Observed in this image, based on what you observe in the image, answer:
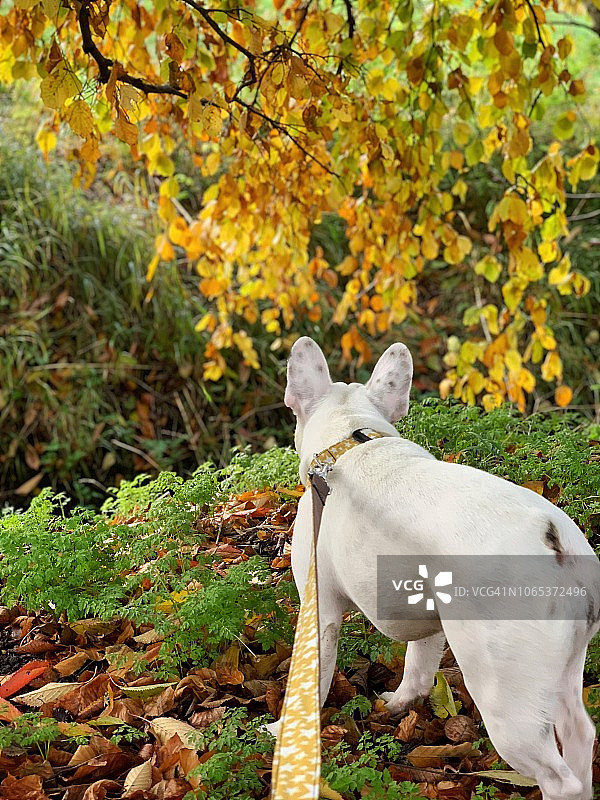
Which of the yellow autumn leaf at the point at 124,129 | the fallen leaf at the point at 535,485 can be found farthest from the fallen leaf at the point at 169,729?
the yellow autumn leaf at the point at 124,129

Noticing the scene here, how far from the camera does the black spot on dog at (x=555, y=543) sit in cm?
182

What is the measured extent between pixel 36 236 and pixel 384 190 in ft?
14.8

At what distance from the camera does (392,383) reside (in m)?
2.66

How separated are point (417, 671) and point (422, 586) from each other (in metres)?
0.73

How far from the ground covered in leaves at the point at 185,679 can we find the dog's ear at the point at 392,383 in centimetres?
73

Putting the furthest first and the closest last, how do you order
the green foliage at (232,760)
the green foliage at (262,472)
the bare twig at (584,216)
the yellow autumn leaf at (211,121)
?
the bare twig at (584,216) < the green foliage at (262,472) < the yellow autumn leaf at (211,121) < the green foliage at (232,760)

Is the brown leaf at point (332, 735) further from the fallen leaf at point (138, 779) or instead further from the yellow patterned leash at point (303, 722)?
the yellow patterned leash at point (303, 722)

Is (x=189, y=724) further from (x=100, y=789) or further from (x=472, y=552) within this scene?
(x=472, y=552)

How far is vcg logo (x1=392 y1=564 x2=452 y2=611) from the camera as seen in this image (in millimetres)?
1915

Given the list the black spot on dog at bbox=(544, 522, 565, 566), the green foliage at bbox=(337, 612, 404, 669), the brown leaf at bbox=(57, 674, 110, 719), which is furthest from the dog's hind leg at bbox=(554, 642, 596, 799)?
the brown leaf at bbox=(57, 674, 110, 719)

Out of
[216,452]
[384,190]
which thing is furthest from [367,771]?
[216,452]

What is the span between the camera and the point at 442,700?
267 cm

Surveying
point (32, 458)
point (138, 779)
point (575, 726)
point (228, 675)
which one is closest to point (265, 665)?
point (228, 675)

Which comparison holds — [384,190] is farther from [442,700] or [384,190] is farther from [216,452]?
[216,452]
